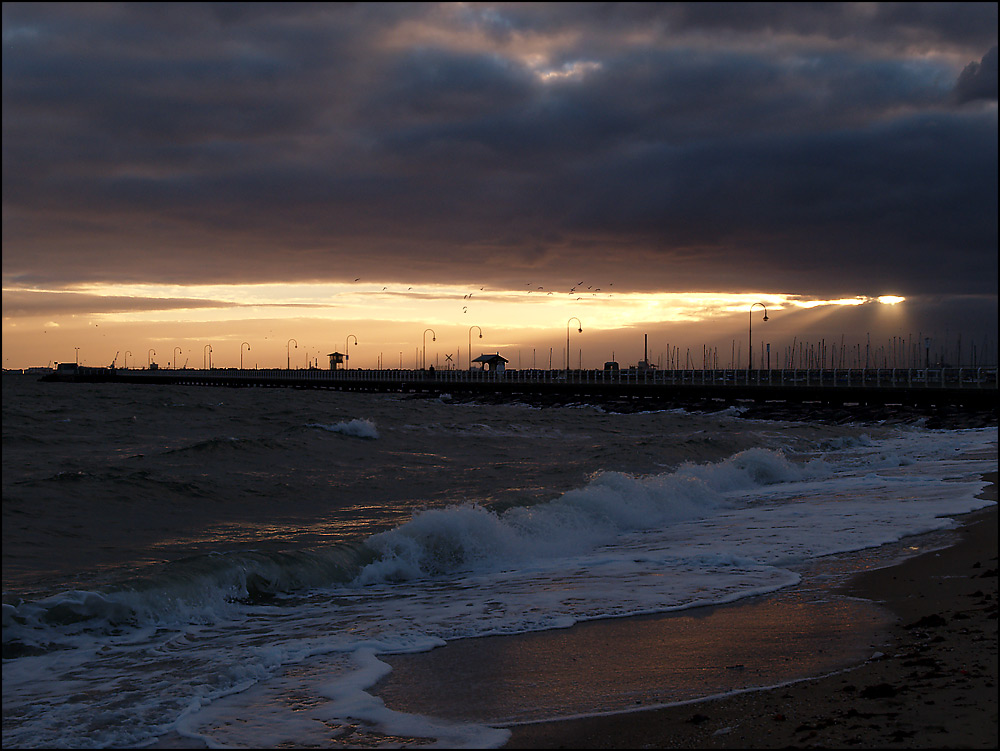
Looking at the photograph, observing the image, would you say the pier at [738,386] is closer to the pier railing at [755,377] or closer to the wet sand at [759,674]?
the pier railing at [755,377]

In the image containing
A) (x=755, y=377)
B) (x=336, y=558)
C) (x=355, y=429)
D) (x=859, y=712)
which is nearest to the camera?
(x=859, y=712)

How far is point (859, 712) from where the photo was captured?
5062 millimetres

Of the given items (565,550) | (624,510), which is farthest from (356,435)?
(565,550)

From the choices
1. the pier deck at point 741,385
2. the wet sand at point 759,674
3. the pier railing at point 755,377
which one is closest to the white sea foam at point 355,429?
the wet sand at point 759,674

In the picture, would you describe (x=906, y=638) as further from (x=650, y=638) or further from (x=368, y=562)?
(x=368, y=562)

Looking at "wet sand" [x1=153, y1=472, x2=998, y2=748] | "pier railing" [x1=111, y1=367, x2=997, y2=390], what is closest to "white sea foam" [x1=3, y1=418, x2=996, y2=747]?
"wet sand" [x1=153, y1=472, x2=998, y2=748]

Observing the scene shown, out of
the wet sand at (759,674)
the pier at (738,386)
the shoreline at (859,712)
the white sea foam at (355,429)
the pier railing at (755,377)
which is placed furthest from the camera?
the pier railing at (755,377)

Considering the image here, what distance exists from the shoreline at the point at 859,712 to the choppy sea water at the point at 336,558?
2.90 feet

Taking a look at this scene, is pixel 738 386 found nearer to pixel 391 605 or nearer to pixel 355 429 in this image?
pixel 355 429

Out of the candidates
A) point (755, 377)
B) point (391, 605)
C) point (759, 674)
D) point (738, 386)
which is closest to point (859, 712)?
point (759, 674)

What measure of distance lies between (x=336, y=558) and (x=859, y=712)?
7.32m

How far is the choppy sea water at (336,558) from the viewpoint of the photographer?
613cm

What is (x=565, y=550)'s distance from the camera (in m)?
12.8

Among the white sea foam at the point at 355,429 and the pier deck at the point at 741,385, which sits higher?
the pier deck at the point at 741,385
